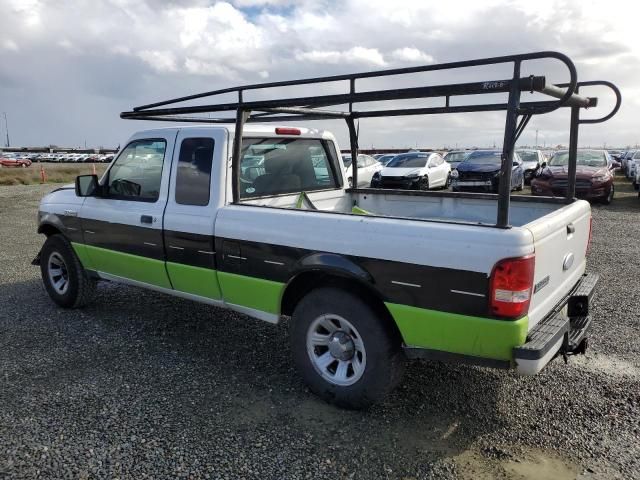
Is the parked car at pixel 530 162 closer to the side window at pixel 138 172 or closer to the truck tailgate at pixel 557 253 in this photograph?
the truck tailgate at pixel 557 253

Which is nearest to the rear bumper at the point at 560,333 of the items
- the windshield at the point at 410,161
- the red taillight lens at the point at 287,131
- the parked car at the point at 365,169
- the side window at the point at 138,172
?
the red taillight lens at the point at 287,131

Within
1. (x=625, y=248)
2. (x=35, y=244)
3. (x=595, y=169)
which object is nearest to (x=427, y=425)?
(x=625, y=248)

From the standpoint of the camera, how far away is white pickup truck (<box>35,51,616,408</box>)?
Answer: 2.87m

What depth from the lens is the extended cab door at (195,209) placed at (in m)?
4.07

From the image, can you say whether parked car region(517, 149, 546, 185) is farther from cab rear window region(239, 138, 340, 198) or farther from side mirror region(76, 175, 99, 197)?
side mirror region(76, 175, 99, 197)

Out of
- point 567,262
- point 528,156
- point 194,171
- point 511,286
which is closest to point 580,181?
point 528,156

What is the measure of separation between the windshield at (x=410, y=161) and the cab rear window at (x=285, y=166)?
13.3 m

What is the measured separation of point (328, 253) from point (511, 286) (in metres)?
1.16

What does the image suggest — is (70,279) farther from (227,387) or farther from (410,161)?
(410,161)

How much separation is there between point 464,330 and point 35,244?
9.13m

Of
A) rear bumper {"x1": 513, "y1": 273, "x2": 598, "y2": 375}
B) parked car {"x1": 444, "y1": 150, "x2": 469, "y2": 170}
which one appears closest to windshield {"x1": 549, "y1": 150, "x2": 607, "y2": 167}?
parked car {"x1": 444, "y1": 150, "x2": 469, "y2": 170}

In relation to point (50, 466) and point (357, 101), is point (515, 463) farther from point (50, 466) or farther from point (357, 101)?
point (50, 466)

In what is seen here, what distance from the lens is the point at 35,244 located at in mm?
9648

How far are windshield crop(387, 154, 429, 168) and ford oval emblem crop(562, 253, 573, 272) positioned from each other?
14.8 m
